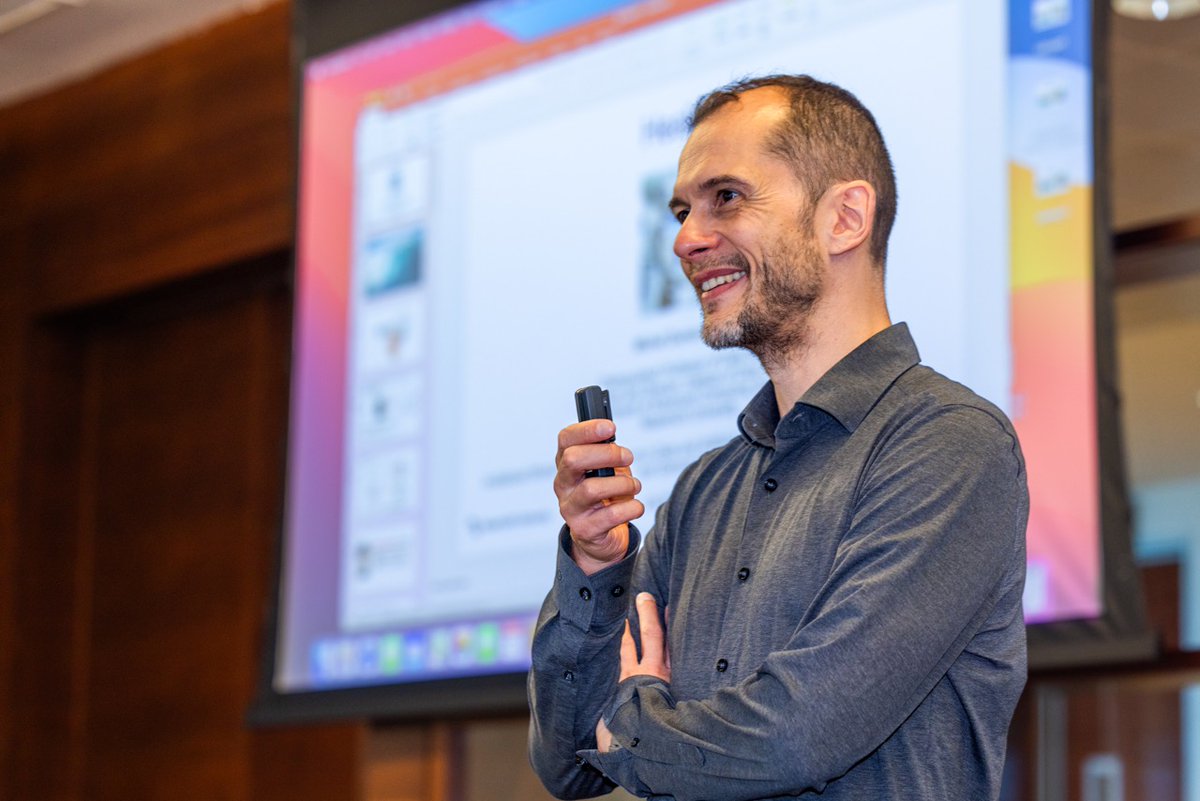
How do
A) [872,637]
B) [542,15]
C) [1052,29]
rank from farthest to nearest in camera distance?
[542,15] → [1052,29] → [872,637]

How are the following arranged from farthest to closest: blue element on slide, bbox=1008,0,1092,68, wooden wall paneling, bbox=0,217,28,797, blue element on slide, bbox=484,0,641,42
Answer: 1. wooden wall paneling, bbox=0,217,28,797
2. blue element on slide, bbox=484,0,641,42
3. blue element on slide, bbox=1008,0,1092,68

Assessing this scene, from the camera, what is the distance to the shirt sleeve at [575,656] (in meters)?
1.57

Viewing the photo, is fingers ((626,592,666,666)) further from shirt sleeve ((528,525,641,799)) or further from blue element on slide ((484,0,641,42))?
blue element on slide ((484,0,641,42))

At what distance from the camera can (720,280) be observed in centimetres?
162

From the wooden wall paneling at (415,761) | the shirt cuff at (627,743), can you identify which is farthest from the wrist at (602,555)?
the wooden wall paneling at (415,761)

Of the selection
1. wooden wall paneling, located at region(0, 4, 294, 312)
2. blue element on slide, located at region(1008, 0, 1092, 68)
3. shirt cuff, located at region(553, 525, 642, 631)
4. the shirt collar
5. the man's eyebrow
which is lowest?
shirt cuff, located at region(553, 525, 642, 631)

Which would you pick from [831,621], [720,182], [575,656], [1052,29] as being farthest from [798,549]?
[1052,29]

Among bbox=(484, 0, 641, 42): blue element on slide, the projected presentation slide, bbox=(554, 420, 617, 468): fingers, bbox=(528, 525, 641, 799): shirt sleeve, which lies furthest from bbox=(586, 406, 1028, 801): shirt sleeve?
bbox=(484, 0, 641, 42): blue element on slide

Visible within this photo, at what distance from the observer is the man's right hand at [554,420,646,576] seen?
1450 mm

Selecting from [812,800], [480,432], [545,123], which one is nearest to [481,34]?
[545,123]

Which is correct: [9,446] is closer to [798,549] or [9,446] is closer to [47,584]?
[47,584]

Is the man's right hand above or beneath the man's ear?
beneath

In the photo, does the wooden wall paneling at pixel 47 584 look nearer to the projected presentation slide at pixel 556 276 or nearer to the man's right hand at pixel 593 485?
the projected presentation slide at pixel 556 276

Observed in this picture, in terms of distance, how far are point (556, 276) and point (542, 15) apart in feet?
1.94
